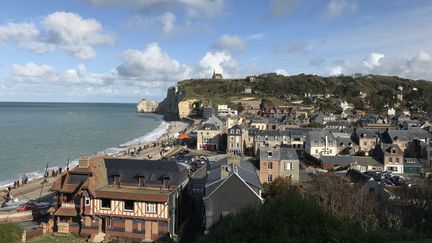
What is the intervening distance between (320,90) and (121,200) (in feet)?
450

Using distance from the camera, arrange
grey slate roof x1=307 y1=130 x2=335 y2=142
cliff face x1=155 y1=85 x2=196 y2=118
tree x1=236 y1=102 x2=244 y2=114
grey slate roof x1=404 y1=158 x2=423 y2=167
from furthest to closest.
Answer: cliff face x1=155 y1=85 x2=196 y2=118
tree x1=236 y1=102 x2=244 y2=114
grey slate roof x1=307 y1=130 x2=335 y2=142
grey slate roof x1=404 y1=158 x2=423 y2=167

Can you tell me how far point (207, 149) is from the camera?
70.9 m

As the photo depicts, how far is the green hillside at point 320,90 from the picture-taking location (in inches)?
5413

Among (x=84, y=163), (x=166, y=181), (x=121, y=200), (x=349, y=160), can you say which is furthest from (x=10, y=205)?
(x=349, y=160)

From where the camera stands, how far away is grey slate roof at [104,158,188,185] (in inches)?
1099

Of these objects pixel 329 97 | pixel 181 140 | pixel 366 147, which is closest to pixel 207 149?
pixel 181 140

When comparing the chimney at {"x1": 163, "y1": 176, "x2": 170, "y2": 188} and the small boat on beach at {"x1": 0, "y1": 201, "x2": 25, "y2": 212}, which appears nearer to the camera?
the chimney at {"x1": 163, "y1": 176, "x2": 170, "y2": 188}

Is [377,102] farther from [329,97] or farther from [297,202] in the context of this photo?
[297,202]

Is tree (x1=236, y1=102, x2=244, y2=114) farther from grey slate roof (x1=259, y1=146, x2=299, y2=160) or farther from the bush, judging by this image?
the bush

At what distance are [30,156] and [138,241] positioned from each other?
42.7 metres

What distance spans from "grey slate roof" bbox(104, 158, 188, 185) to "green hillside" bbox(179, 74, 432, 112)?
331 feet

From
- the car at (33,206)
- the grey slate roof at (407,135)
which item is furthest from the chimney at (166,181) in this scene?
the grey slate roof at (407,135)

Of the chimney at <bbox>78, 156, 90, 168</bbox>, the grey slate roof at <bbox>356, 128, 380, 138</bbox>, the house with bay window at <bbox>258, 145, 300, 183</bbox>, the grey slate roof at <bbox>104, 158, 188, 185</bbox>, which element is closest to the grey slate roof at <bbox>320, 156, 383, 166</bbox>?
the house with bay window at <bbox>258, 145, 300, 183</bbox>

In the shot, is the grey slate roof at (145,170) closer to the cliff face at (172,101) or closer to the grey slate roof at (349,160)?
the grey slate roof at (349,160)
